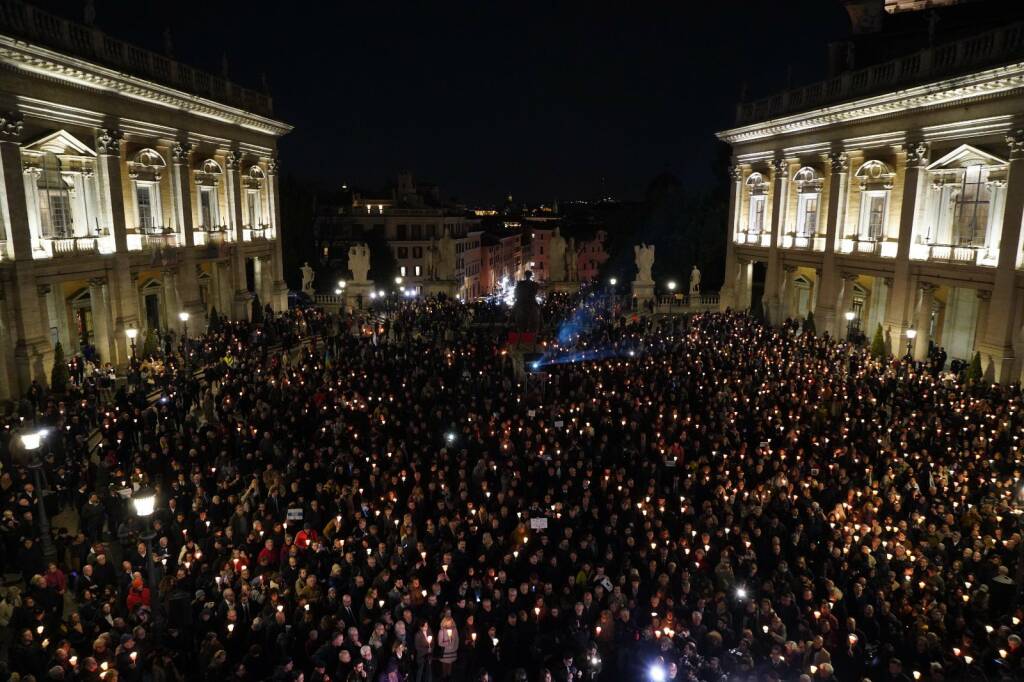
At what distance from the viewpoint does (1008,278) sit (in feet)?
79.6

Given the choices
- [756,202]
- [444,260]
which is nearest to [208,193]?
[444,260]

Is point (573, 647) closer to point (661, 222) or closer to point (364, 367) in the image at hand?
point (364, 367)

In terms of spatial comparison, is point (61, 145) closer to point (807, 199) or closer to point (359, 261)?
point (359, 261)

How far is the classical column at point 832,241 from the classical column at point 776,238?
3.66 metres

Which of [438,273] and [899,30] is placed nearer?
[899,30]

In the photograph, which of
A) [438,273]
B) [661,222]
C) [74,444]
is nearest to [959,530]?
[74,444]

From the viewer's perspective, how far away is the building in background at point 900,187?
2459 cm

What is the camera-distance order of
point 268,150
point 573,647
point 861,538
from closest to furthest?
point 573,647, point 861,538, point 268,150

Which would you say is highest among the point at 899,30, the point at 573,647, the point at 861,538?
the point at 899,30

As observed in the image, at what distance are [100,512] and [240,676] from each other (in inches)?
228

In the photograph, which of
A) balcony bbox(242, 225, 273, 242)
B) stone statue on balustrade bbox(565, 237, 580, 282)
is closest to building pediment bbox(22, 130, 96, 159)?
balcony bbox(242, 225, 273, 242)

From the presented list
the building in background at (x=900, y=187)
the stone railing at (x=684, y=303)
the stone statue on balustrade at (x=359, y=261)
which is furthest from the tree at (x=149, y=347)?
the building in background at (x=900, y=187)

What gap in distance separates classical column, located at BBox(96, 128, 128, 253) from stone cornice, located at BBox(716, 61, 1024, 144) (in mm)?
31961

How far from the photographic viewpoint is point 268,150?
4222 centimetres
